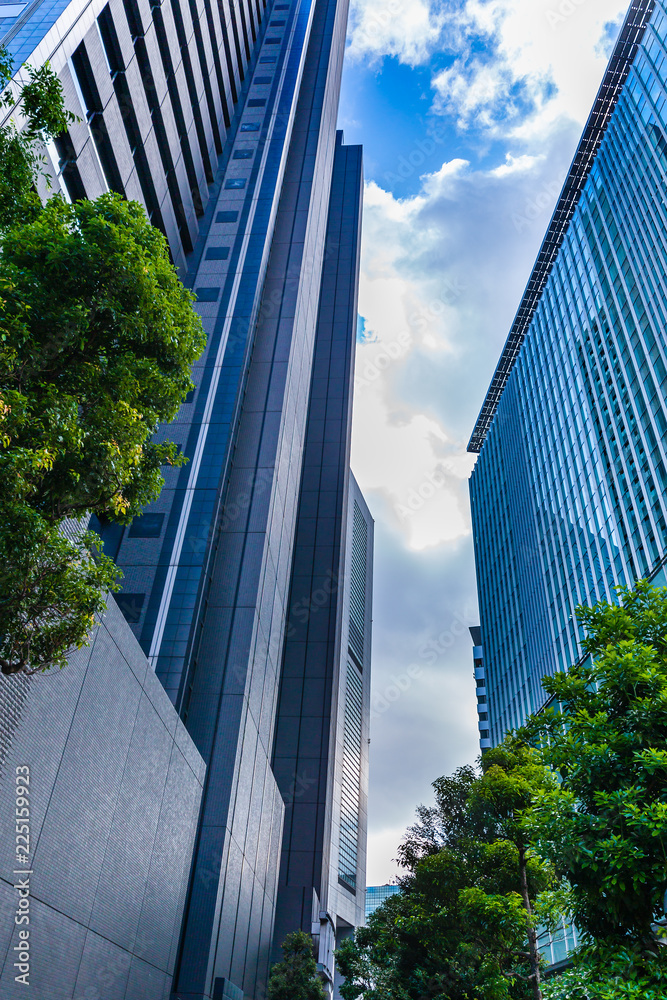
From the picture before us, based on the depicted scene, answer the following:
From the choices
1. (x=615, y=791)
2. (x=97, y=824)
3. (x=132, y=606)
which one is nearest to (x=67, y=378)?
(x=97, y=824)

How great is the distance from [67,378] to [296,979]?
81.5ft

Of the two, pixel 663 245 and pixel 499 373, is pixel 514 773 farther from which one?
pixel 499 373

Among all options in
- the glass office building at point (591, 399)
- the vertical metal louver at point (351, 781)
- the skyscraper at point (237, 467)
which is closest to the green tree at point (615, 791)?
the skyscraper at point (237, 467)

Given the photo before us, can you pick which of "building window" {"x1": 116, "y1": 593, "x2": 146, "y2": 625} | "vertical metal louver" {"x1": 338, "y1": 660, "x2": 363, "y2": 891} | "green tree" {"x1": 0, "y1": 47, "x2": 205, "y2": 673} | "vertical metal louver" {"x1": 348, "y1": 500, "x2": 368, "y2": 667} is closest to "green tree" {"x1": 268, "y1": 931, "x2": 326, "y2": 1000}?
"building window" {"x1": 116, "y1": 593, "x2": 146, "y2": 625}

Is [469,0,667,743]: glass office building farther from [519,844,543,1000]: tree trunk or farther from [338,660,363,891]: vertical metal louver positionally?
[519,844,543,1000]: tree trunk

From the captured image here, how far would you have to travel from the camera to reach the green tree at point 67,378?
6.31 m

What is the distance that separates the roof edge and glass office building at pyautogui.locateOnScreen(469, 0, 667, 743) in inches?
5.8

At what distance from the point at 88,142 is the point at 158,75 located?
7.42 m

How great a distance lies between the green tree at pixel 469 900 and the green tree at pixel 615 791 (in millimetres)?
5483

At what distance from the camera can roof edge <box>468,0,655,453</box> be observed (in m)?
62.6

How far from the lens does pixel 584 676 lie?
10.6 meters

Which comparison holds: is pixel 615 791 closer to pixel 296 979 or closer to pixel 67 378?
pixel 67 378

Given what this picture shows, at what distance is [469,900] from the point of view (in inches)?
694

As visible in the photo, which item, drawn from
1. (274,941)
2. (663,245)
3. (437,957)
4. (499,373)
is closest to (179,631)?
(437,957)
